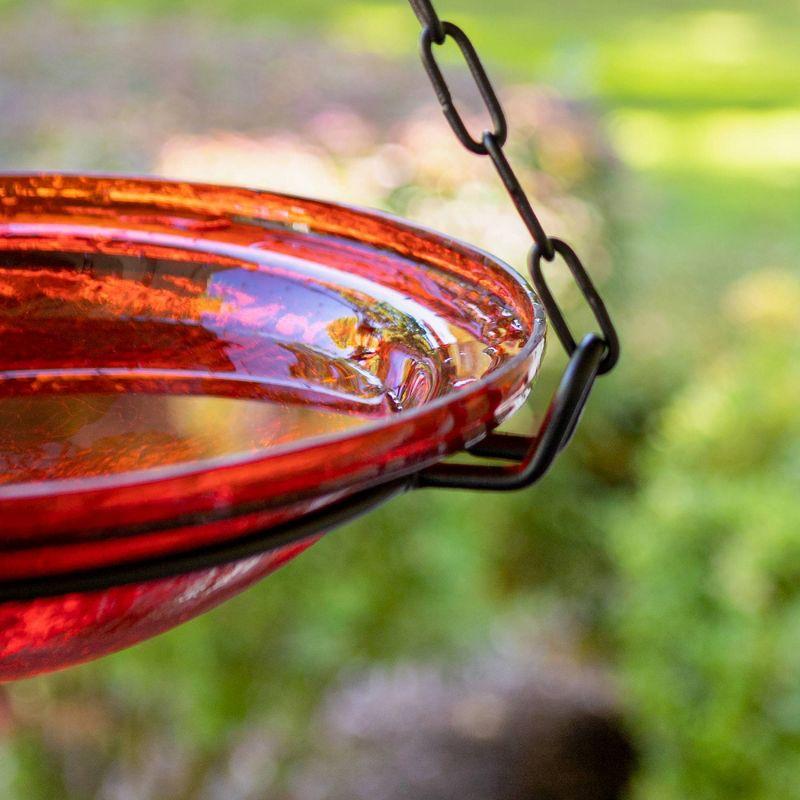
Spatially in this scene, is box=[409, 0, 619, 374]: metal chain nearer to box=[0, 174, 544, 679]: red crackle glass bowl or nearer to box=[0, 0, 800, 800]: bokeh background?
box=[0, 174, 544, 679]: red crackle glass bowl

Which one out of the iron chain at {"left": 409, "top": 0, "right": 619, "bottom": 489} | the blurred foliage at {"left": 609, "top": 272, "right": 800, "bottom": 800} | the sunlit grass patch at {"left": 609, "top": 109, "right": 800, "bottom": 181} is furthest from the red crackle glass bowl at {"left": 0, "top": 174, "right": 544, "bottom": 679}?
the sunlit grass patch at {"left": 609, "top": 109, "right": 800, "bottom": 181}

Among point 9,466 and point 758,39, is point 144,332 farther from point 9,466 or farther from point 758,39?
point 758,39

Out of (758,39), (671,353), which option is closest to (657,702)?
(671,353)

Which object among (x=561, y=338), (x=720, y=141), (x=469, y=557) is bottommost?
(x=720, y=141)

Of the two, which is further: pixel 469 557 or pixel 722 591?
pixel 469 557

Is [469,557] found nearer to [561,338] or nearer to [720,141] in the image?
[561,338]

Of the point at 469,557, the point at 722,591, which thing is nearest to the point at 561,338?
Answer: the point at 722,591

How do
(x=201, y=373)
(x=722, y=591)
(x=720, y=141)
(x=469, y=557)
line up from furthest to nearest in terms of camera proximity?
(x=720, y=141) → (x=469, y=557) → (x=722, y=591) → (x=201, y=373)
